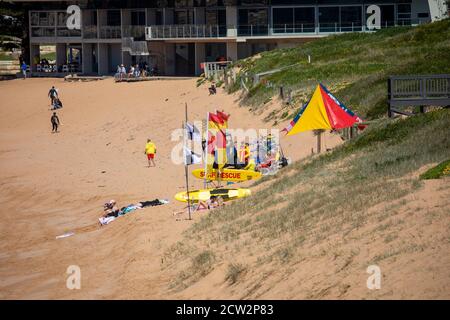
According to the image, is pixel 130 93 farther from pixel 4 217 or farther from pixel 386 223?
pixel 386 223

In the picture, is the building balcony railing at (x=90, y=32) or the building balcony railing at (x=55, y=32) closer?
the building balcony railing at (x=90, y=32)

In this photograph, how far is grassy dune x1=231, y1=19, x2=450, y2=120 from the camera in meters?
38.6

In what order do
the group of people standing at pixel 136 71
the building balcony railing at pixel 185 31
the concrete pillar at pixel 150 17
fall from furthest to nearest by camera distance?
1. the concrete pillar at pixel 150 17
2. the building balcony railing at pixel 185 31
3. the group of people standing at pixel 136 71

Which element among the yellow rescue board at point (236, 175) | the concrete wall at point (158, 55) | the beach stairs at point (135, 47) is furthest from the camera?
the concrete wall at point (158, 55)

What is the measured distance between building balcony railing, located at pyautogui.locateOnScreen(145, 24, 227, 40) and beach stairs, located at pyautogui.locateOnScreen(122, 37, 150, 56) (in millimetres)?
1135

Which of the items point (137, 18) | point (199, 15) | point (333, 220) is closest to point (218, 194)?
point (333, 220)

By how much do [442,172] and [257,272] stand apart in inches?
178

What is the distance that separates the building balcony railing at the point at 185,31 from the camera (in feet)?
213

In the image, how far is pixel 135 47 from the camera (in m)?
67.4

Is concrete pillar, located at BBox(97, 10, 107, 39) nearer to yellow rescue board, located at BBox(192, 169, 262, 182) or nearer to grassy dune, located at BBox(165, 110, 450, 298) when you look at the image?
yellow rescue board, located at BBox(192, 169, 262, 182)

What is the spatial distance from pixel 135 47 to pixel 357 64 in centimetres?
2457

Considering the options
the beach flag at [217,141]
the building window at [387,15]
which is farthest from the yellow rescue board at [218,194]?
the building window at [387,15]

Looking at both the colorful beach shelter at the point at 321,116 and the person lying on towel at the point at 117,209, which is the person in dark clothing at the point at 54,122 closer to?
the person lying on towel at the point at 117,209

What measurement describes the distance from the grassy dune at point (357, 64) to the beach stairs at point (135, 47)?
12.1 metres
